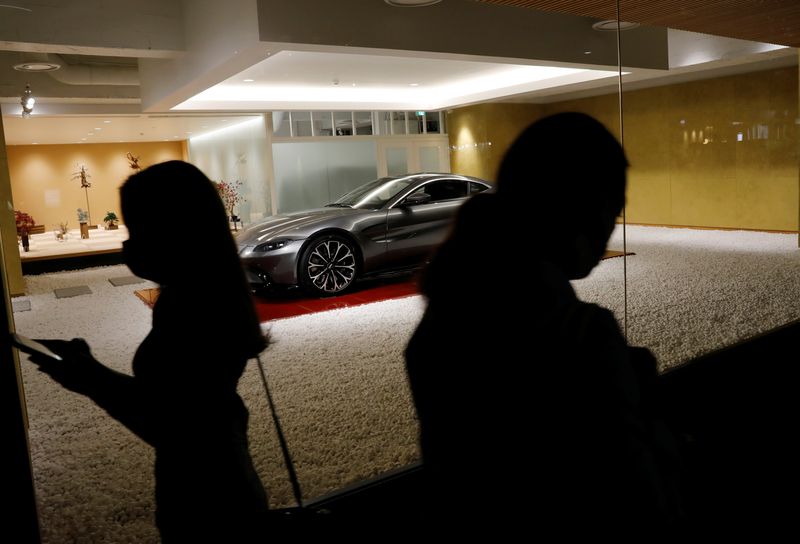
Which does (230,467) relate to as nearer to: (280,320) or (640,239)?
(280,320)

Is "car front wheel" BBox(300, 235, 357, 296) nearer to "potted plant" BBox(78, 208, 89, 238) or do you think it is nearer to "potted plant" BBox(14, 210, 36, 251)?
"potted plant" BBox(14, 210, 36, 251)

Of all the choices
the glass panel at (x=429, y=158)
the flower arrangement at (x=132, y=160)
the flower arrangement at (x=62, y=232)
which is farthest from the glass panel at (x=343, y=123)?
the flower arrangement at (x=62, y=232)

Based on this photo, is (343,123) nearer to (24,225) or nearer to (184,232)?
(24,225)

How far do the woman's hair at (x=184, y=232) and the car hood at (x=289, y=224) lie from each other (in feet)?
5.38

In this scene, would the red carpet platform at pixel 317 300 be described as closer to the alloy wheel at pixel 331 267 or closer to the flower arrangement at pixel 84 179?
the alloy wheel at pixel 331 267

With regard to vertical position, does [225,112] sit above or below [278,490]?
above

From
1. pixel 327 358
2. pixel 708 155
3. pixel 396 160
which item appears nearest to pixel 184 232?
pixel 396 160

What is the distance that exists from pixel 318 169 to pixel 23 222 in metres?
1.24

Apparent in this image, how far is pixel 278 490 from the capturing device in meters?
2.41

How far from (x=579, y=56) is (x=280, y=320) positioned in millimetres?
3858

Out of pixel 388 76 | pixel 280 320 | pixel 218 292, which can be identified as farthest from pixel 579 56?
pixel 218 292

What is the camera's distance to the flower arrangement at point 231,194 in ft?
9.22

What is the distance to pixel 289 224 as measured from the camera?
3.42 metres

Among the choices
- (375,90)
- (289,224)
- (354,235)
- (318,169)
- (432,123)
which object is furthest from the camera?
(354,235)
